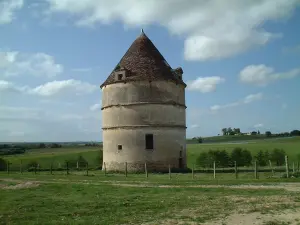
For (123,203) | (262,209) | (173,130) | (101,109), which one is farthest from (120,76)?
(262,209)

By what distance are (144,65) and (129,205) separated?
20.5 m

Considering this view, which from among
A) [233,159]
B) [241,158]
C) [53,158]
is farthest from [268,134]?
[53,158]

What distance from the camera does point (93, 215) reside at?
37.4 ft

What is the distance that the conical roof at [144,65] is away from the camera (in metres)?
31.5

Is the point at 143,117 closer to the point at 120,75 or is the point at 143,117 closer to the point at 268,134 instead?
the point at 120,75

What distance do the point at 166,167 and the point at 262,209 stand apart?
19.6 meters

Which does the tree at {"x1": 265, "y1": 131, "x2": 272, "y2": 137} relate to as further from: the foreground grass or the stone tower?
the foreground grass

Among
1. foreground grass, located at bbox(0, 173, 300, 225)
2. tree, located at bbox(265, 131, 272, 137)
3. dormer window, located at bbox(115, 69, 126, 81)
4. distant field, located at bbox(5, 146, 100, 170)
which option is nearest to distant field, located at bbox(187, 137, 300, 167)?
distant field, located at bbox(5, 146, 100, 170)

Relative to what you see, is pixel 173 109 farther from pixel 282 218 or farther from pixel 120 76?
pixel 282 218

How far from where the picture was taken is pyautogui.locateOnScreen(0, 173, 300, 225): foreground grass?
10.8 meters

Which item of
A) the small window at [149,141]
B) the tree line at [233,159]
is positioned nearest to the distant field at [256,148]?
the tree line at [233,159]

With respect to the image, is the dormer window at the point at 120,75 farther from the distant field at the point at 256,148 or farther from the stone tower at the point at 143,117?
the distant field at the point at 256,148

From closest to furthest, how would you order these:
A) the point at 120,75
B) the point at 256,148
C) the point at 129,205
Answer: the point at 129,205, the point at 120,75, the point at 256,148

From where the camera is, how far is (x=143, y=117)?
30922mm
